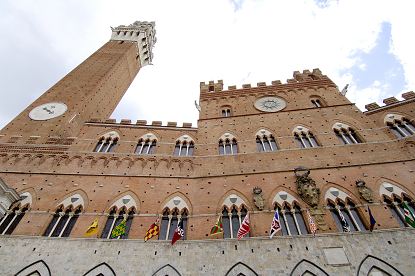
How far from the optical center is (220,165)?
12375mm

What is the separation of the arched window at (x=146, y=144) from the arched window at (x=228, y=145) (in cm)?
321

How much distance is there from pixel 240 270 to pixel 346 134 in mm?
8253

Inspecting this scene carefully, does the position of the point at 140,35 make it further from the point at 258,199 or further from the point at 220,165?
the point at 258,199

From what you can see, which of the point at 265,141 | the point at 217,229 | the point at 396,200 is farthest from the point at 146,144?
the point at 396,200

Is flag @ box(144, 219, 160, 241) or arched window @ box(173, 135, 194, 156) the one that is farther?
arched window @ box(173, 135, 194, 156)

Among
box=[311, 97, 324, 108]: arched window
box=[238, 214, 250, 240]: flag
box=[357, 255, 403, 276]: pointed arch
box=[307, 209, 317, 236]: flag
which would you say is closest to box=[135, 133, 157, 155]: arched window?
box=[238, 214, 250, 240]: flag

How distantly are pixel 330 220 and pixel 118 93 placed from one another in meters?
18.5

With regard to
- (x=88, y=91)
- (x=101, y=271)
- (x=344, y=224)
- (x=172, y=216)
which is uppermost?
(x=88, y=91)

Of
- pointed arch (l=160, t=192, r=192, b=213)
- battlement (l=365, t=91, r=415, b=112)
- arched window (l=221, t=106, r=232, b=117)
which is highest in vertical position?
arched window (l=221, t=106, r=232, b=117)

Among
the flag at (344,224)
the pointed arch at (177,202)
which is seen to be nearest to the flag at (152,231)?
the pointed arch at (177,202)

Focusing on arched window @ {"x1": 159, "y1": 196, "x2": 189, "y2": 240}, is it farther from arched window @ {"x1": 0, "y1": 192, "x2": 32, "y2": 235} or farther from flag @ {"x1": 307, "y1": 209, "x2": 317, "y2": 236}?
arched window @ {"x1": 0, "y1": 192, "x2": 32, "y2": 235}

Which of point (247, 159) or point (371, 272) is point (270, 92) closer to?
point (247, 159)

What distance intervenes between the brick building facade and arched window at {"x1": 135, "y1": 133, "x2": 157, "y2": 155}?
60mm

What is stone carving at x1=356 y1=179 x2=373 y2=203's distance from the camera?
10008 millimetres
